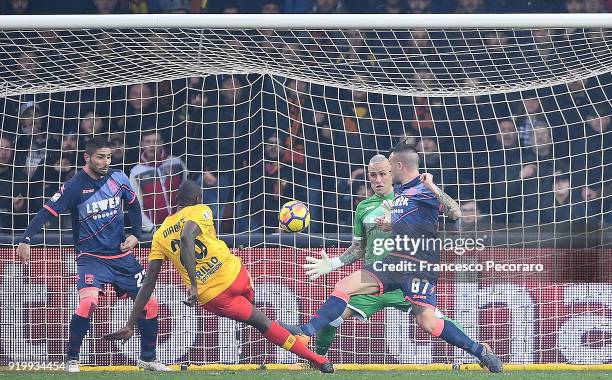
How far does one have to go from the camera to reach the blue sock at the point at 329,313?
9.59 meters

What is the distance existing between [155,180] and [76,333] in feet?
5.50

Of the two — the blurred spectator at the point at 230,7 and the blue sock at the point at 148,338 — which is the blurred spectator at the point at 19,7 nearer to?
the blurred spectator at the point at 230,7

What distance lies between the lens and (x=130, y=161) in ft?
36.3

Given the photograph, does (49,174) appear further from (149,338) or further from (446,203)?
(446,203)

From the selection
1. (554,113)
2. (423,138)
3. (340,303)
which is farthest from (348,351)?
(554,113)

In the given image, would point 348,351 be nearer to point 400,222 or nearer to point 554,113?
point 400,222

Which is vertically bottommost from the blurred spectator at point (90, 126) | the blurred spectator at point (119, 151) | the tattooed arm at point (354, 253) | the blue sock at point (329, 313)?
the blue sock at point (329, 313)

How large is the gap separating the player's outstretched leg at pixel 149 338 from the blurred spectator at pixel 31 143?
5.43 feet

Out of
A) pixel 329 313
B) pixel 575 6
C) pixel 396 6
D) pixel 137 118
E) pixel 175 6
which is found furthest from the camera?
pixel 175 6

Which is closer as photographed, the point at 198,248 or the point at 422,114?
the point at 198,248

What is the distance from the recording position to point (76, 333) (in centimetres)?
952

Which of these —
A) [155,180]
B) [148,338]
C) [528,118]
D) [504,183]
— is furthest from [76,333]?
[528,118]

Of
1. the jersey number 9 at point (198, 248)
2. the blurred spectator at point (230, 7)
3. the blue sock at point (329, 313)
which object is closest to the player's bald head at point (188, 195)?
the jersey number 9 at point (198, 248)

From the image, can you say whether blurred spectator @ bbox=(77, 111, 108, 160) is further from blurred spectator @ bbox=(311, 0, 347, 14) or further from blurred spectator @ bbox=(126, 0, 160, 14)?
blurred spectator @ bbox=(311, 0, 347, 14)
